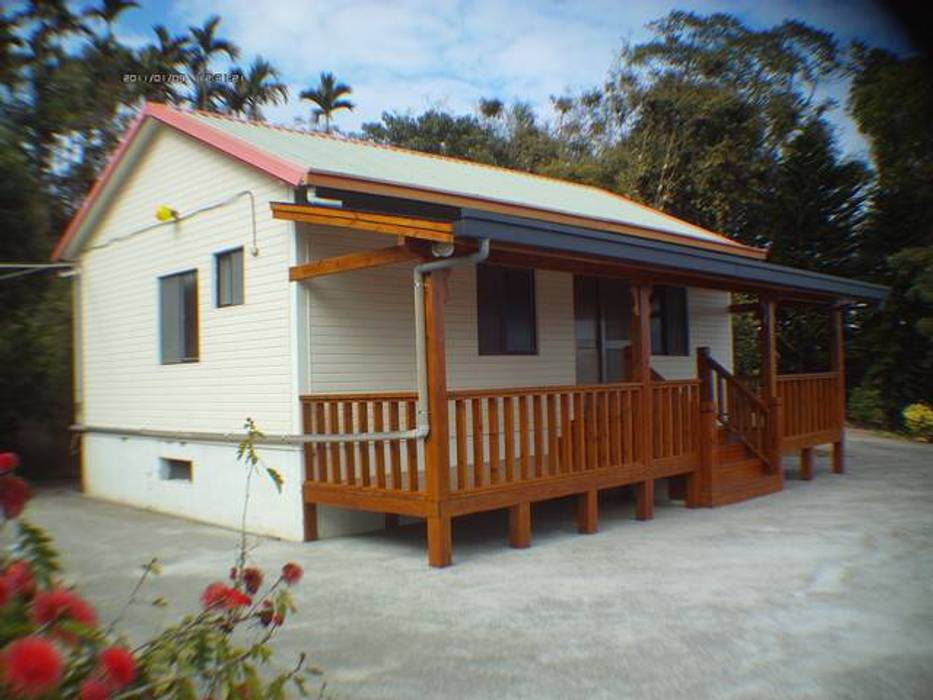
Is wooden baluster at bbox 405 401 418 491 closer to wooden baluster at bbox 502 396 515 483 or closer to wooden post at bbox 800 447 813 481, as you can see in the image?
wooden baluster at bbox 502 396 515 483

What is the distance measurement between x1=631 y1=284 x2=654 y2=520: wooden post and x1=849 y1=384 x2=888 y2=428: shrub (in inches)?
465

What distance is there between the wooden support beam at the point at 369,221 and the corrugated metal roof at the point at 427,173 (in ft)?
1.55

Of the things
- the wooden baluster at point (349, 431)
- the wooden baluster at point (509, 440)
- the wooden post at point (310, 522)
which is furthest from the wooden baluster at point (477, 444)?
the wooden post at point (310, 522)

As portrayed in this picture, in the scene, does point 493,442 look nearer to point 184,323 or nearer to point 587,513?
point 587,513

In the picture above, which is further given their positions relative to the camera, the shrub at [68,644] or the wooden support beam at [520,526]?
the wooden support beam at [520,526]

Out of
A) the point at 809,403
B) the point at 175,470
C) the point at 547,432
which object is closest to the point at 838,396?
the point at 809,403

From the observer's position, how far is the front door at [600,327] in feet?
37.1

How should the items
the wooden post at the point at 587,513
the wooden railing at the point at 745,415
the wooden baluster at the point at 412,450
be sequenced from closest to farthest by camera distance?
1. the wooden baluster at the point at 412,450
2. the wooden post at the point at 587,513
3. the wooden railing at the point at 745,415

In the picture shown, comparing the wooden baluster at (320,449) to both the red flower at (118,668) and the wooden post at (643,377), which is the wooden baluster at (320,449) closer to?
the wooden post at (643,377)

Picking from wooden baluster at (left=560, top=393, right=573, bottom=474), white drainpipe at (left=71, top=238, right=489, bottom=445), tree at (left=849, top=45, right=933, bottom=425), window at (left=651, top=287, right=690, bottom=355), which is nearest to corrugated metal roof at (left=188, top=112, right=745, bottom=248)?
window at (left=651, top=287, right=690, bottom=355)

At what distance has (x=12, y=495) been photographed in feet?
5.46

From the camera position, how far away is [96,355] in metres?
12.2

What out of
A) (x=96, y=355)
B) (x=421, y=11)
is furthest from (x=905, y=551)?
(x=96, y=355)

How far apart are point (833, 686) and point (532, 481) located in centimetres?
386
